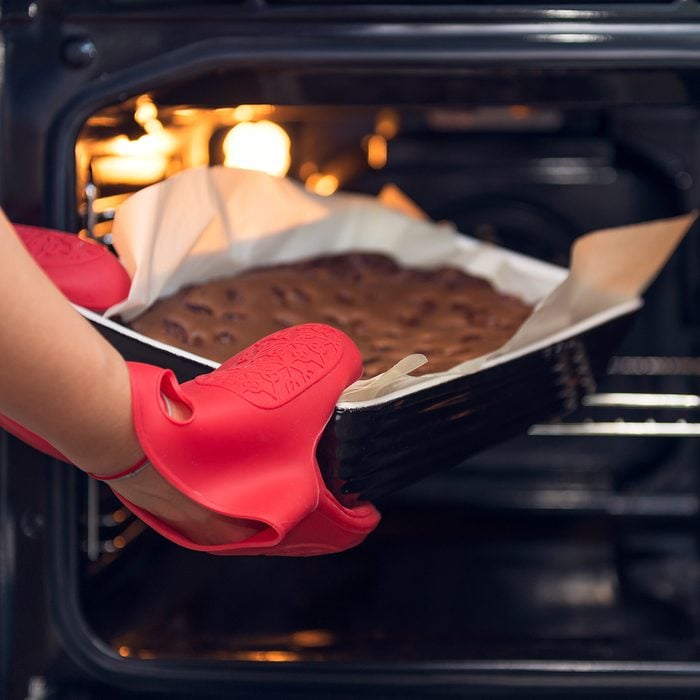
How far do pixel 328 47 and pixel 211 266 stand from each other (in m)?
0.22

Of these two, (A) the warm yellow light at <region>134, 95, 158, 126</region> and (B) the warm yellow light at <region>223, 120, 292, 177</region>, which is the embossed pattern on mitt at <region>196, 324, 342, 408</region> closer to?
(A) the warm yellow light at <region>134, 95, 158, 126</region>

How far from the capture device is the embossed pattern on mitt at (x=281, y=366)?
1.82 feet

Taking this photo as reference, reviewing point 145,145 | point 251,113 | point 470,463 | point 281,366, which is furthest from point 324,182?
point 281,366

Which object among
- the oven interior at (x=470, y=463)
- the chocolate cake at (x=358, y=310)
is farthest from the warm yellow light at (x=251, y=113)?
the chocolate cake at (x=358, y=310)

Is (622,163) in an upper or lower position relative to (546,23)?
lower

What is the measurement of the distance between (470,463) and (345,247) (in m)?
0.38

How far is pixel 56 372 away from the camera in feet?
1.60

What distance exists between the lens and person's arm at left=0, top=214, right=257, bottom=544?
474 millimetres

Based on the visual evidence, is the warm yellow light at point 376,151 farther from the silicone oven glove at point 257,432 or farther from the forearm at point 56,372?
the forearm at point 56,372

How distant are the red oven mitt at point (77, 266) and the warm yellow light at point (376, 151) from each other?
603 millimetres

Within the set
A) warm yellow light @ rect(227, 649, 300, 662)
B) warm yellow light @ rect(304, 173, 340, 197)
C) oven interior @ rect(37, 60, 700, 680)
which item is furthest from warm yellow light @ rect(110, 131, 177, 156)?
warm yellow light @ rect(227, 649, 300, 662)

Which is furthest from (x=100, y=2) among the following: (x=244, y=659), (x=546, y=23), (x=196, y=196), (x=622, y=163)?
(x=622, y=163)

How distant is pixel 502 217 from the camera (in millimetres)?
1234

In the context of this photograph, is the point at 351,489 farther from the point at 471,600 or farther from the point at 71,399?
the point at 471,600
